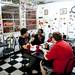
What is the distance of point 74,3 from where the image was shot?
4.69 m

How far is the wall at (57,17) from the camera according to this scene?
4824 millimetres

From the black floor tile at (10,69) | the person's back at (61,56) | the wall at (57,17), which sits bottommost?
the black floor tile at (10,69)

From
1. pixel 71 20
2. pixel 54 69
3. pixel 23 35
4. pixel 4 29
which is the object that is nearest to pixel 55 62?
pixel 54 69

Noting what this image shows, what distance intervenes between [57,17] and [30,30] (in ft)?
3.88

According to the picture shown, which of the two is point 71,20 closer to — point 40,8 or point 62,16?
point 62,16

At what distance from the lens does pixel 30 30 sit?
5.17m

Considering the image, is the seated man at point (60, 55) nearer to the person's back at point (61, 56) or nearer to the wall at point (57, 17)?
the person's back at point (61, 56)

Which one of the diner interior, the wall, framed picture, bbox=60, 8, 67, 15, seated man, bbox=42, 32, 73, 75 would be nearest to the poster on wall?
the diner interior

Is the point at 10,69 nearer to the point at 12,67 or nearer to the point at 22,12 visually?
the point at 12,67

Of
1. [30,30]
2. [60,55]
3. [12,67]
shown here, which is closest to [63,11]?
[30,30]

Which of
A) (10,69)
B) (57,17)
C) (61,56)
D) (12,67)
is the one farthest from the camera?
(57,17)

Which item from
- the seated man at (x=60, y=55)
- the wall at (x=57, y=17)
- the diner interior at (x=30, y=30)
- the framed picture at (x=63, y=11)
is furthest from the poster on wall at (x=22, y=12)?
the seated man at (x=60, y=55)

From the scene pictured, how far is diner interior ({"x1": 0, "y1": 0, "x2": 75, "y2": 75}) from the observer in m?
2.88

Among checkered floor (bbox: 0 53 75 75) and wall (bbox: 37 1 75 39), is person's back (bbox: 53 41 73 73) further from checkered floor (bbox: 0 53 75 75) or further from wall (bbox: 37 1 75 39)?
wall (bbox: 37 1 75 39)
